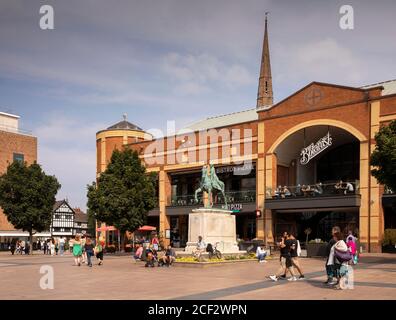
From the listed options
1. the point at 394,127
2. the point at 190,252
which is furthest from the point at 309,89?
the point at 190,252

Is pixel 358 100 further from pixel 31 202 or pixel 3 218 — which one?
pixel 3 218

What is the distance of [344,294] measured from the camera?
40.5 feet

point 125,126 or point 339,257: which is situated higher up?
point 125,126

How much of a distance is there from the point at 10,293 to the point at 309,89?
28749 millimetres

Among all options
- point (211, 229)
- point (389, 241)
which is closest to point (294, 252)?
point (211, 229)

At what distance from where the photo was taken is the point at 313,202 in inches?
1379

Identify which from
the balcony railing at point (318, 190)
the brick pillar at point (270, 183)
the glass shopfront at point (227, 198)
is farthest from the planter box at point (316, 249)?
the glass shopfront at point (227, 198)

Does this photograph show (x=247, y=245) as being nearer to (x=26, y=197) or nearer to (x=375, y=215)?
(x=375, y=215)

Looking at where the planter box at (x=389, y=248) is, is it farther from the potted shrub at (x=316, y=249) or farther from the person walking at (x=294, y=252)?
the person walking at (x=294, y=252)

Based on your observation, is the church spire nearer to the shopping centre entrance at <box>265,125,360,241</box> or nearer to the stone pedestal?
the shopping centre entrance at <box>265,125,360,241</box>

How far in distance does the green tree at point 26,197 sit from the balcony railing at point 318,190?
17548 millimetres

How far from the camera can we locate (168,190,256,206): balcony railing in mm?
41031

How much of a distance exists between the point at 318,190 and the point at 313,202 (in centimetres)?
97

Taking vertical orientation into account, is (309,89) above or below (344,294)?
above
